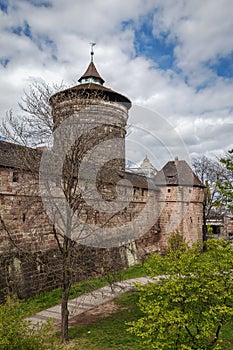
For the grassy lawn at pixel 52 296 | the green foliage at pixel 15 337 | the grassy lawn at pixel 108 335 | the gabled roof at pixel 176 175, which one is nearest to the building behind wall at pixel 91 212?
the gabled roof at pixel 176 175

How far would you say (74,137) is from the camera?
Answer: 8.33 meters

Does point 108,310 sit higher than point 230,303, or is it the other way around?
point 230,303

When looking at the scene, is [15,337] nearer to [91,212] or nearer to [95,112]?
[91,212]

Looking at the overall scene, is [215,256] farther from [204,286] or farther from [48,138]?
[48,138]

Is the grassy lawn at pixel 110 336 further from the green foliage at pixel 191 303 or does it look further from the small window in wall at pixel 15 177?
the small window in wall at pixel 15 177

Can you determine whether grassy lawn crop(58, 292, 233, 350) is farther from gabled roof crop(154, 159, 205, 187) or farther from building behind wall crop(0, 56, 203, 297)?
gabled roof crop(154, 159, 205, 187)

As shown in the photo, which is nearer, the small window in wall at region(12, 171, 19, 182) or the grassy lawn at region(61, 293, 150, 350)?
the grassy lawn at region(61, 293, 150, 350)

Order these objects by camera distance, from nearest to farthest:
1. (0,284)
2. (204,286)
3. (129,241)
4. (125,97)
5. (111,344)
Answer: (204,286)
(111,344)
(0,284)
(129,241)
(125,97)

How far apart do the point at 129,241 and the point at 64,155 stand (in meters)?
12.2

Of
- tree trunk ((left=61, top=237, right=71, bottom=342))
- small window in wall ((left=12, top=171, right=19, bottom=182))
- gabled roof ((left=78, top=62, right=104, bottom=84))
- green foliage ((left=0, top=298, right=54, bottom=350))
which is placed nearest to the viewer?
green foliage ((left=0, top=298, right=54, bottom=350))

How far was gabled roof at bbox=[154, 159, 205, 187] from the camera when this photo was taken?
2338 centimetres

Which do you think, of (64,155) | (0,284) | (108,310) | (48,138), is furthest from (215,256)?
(0,284)

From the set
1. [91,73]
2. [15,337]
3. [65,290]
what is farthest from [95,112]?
[15,337]

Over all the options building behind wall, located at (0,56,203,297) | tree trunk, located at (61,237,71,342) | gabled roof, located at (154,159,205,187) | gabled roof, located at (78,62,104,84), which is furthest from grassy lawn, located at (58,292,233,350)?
gabled roof, located at (78,62,104,84)
